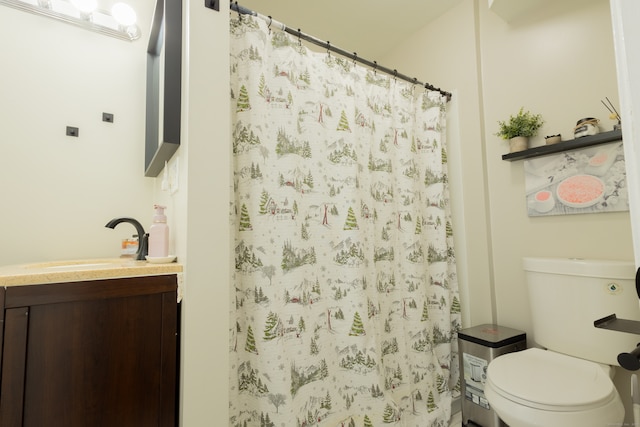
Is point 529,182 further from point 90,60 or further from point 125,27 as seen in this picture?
point 90,60

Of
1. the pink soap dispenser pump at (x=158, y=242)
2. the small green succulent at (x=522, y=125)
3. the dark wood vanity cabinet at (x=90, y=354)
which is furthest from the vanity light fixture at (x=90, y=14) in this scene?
the small green succulent at (x=522, y=125)

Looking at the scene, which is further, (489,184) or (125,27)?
(489,184)

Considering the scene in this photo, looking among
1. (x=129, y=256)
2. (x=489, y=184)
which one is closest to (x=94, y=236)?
(x=129, y=256)

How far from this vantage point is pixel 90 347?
2.78 feet

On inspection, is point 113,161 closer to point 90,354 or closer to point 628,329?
point 90,354

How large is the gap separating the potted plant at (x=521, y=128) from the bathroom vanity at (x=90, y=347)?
1.85m

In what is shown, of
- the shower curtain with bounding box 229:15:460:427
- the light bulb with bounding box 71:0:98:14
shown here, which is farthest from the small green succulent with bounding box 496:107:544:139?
the light bulb with bounding box 71:0:98:14

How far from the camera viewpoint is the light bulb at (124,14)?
1.54 m

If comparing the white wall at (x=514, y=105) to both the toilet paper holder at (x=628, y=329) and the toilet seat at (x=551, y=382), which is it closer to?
the toilet seat at (x=551, y=382)

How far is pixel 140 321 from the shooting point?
926 millimetres

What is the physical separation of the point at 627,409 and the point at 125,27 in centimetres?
311

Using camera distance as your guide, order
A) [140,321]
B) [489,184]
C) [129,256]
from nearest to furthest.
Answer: [140,321] < [129,256] < [489,184]

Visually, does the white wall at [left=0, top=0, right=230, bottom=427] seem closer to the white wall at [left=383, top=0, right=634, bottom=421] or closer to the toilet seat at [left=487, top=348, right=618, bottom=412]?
the toilet seat at [left=487, top=348, right=618, bottom=412]

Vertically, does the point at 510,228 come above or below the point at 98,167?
below
